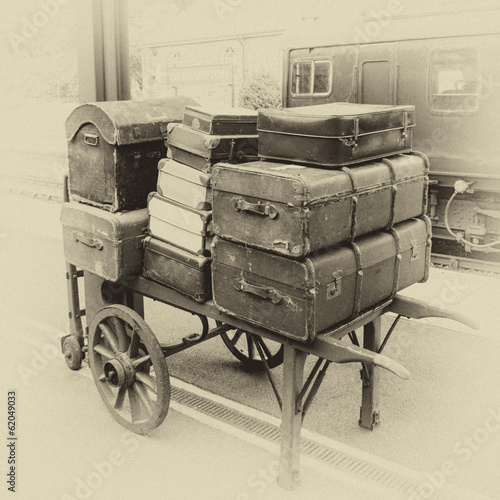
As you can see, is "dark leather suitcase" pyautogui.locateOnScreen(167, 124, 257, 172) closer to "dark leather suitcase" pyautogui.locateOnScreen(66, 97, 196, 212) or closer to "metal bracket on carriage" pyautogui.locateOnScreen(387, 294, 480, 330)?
"dark leather suitcase" pyautogui.locateOnScreen(66, 97, 196, 212)

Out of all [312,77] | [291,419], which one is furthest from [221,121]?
[312,77]

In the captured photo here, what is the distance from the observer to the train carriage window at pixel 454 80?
9.15 m

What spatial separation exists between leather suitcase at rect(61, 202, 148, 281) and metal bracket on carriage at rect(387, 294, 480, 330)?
176 centimetres

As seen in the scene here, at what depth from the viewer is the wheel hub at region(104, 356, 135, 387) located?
454 cm

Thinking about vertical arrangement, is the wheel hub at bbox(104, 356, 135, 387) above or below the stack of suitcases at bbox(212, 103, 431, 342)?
below

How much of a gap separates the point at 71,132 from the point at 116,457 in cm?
233

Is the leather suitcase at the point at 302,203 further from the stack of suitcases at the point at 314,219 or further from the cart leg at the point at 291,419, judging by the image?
the cart leg at the point at 291,419

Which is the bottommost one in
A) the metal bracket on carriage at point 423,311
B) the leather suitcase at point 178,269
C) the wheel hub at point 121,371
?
the wheel hub at point 121,371

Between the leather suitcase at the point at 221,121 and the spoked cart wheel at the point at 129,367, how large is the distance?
1.33m

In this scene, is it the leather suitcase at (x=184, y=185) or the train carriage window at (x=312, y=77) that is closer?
the leather suitcase at (x=184, y=185)

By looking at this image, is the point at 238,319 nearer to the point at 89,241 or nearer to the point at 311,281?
the point at 311,281

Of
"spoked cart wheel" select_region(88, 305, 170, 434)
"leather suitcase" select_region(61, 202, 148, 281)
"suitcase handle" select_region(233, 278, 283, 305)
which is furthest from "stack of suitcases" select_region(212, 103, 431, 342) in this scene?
"leather suitcase" select_region(61, 202, 148, 281)

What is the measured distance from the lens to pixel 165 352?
471 centimetres

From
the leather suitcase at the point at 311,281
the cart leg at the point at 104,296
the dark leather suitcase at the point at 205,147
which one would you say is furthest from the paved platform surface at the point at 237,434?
the dark leather suitcase at the point at 205,147
